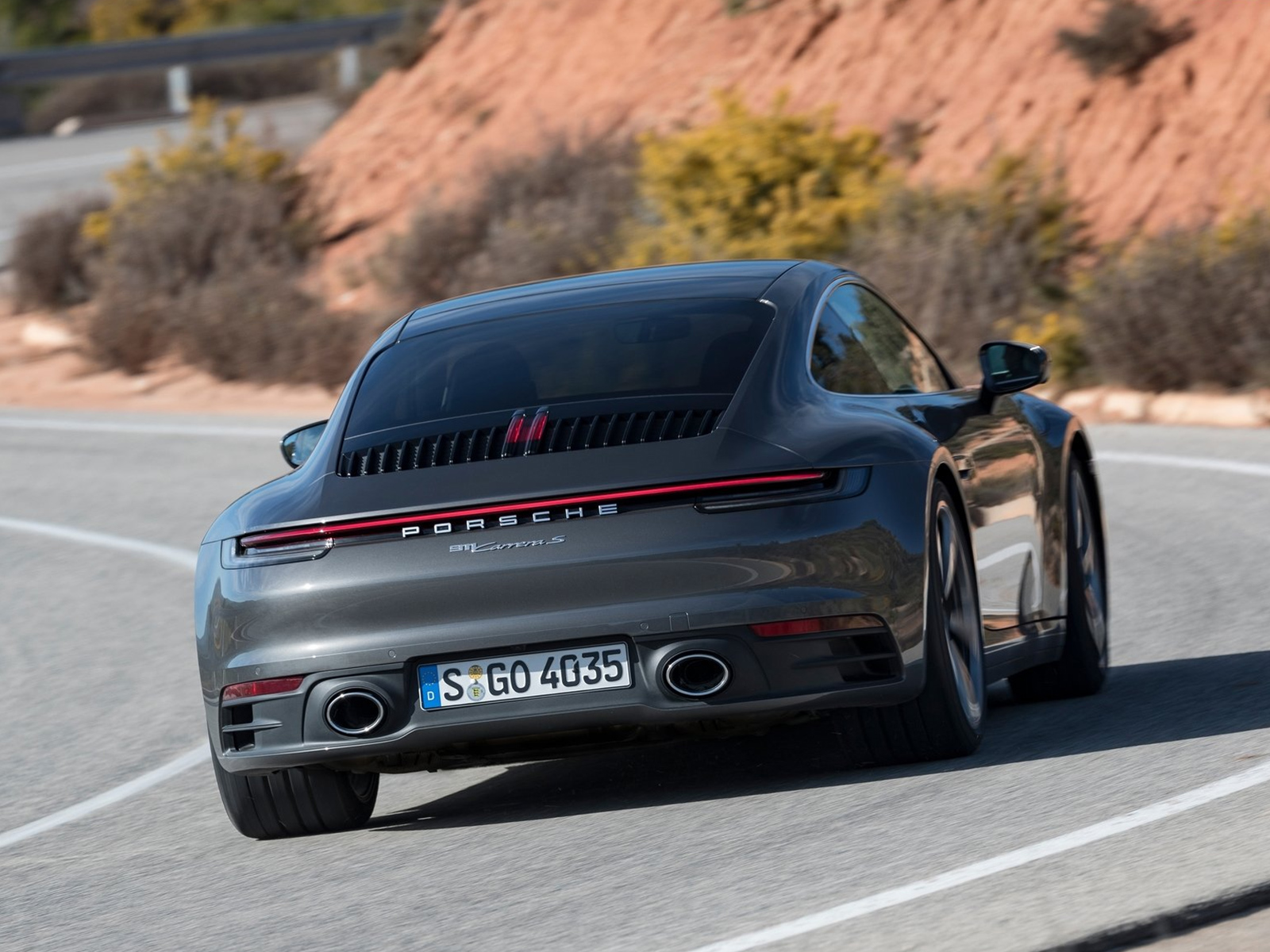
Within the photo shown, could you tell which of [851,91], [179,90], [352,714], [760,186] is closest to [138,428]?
[760,186]

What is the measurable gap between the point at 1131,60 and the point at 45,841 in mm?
17191

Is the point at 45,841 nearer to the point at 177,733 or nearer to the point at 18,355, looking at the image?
the point at 177,733

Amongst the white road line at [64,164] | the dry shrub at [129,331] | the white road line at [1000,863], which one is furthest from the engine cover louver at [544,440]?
the white road line at [64,164]

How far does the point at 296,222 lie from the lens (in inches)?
1127

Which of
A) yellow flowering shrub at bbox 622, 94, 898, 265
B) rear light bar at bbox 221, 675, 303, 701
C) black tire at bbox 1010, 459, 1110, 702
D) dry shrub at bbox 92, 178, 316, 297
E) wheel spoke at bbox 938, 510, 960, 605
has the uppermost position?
wheel spoke at bbox 938, 510, 960, 605

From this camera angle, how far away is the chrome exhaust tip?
565 cm

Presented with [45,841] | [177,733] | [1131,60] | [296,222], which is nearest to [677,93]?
[296,222]

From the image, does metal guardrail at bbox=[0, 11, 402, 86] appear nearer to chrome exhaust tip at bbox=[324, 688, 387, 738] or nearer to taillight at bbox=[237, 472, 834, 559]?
taillight at bbox=[237, 472, 834, 559]

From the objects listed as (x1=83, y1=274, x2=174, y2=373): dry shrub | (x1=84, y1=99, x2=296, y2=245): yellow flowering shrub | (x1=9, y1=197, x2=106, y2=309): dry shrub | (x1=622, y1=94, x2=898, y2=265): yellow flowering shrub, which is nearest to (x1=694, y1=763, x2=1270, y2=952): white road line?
(x1=622, y1=94, x2=898, y2=265): yellow flowering shrub

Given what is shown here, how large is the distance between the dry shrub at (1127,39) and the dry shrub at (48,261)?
1374 cm

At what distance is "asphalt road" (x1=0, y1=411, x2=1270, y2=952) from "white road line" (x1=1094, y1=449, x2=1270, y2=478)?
3.54 m

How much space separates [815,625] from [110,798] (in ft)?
9.90

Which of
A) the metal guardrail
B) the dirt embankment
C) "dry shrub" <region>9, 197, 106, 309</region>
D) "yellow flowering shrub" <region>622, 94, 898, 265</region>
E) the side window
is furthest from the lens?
the metal guardrail

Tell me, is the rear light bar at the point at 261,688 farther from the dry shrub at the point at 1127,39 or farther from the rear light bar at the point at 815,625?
the dry shrub at the point at 1127,39
